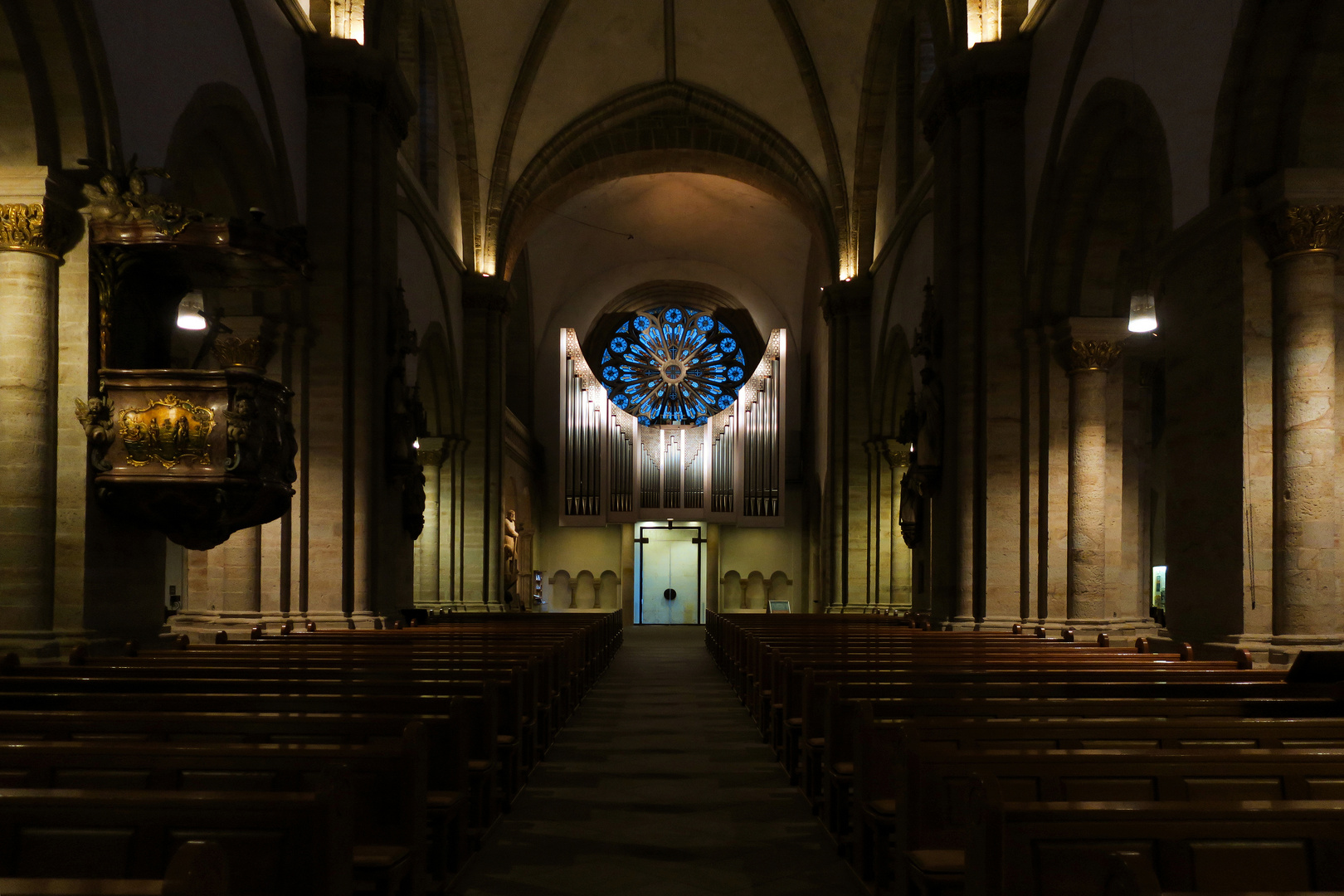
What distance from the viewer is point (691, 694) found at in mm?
11805

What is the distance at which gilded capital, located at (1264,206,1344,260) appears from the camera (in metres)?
6.82

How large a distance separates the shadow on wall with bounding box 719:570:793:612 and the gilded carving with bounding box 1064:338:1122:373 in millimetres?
19105

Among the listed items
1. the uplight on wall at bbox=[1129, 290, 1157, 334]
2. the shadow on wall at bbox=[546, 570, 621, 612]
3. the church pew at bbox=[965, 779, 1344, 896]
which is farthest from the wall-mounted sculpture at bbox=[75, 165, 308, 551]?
the shadow on wall at bbox=[546, 570, 621, 612]

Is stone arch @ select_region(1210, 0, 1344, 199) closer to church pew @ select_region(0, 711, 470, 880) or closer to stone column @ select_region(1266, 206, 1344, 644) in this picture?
stone column @ select_region(1266, 206, 1344, 644)

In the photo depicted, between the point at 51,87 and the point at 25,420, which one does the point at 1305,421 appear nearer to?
the point at 25,420

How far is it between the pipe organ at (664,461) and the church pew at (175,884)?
25570 mm

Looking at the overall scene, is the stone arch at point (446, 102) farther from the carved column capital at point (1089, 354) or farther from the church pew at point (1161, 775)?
the church pew at point (1161, 775)

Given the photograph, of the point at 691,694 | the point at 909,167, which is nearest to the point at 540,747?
the point at 691,694

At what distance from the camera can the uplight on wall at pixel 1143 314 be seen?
12953 mm

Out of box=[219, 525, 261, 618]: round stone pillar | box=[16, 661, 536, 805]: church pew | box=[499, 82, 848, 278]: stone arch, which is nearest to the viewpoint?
box=[16, 661, 536, 805]: church pew

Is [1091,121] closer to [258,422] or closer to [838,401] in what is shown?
[258,422]

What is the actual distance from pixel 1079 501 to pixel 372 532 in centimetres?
684

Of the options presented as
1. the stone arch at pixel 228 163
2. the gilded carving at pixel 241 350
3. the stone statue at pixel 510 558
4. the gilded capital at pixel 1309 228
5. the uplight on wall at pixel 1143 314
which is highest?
the stone arch at pixel 228 163

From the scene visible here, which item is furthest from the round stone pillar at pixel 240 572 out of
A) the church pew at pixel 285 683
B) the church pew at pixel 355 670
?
the church pew at pixel 285 683
